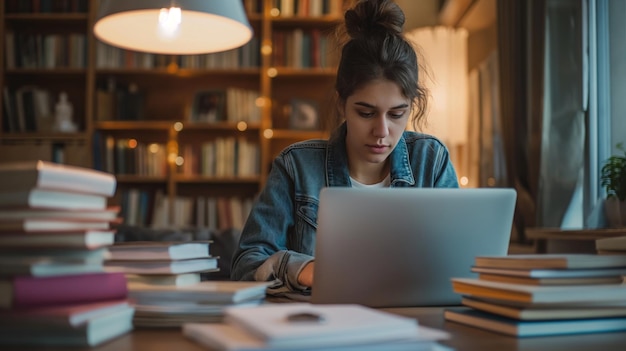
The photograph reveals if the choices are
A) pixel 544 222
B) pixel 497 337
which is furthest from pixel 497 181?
pixel 497 337

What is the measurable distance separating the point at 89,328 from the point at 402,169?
43.4 inches

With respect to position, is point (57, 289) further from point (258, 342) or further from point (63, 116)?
point (63, 116)

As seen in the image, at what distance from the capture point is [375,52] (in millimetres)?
1776

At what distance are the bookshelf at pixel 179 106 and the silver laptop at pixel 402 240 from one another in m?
3.58

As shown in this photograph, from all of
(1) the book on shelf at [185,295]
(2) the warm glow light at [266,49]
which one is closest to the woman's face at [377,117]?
(1) the book on shelf at [185,295]

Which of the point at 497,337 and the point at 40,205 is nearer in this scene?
the point at 40,205

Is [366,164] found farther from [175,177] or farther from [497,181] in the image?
[175,177]

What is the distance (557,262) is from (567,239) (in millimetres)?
1677

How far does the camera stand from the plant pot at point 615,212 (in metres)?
2.14

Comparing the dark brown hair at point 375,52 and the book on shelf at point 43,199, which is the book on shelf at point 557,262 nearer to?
the book on shelf at point 43,199

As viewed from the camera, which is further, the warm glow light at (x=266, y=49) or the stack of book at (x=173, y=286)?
the warm glow light at (x=266, y=49)

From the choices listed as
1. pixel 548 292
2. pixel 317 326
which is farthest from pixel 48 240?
pixel 548 292

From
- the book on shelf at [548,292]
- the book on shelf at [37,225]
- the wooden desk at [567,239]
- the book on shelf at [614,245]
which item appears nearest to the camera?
the book on shelf at [37,225]

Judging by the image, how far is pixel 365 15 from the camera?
185cm
